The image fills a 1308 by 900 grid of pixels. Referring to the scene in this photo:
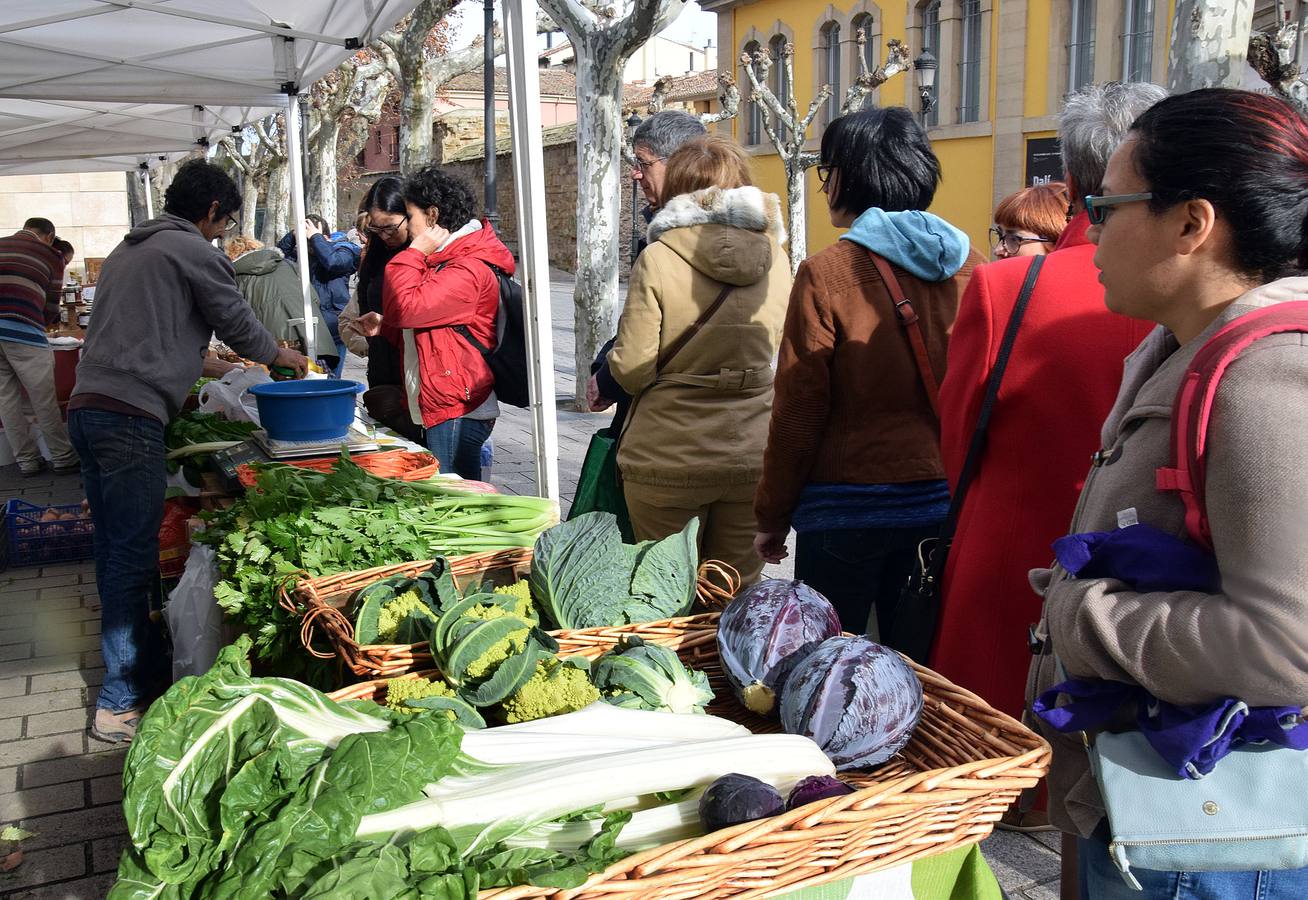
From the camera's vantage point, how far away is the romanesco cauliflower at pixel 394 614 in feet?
6.77

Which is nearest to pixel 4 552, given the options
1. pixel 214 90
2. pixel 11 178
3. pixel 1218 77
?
pixel 214 90

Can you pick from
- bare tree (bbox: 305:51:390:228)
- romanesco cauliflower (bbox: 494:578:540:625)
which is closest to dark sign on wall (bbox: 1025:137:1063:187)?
bare tree (bbox: 305:51:390:228)

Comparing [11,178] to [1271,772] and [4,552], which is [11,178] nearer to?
[4,552]

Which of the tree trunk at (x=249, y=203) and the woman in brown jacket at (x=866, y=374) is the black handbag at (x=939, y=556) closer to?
the woman in brown jacket at (x=866, y=374)

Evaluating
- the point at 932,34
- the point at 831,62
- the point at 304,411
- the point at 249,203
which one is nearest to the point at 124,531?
the point at 304,411

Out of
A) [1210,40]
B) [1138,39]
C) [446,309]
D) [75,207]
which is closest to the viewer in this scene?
[446,309]

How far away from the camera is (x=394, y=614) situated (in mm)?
2088

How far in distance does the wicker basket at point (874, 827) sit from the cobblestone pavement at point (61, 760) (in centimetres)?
152

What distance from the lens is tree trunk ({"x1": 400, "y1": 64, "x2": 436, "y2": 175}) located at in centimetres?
1730

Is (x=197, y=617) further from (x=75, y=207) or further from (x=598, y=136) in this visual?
(x=75, y=207)

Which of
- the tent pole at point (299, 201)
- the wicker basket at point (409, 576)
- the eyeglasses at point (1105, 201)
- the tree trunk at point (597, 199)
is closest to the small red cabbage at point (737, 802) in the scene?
the wicker basket at point (409, 576)

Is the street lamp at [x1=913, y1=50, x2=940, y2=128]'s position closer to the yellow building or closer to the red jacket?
the yellow building

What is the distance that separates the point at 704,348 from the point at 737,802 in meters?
2.09

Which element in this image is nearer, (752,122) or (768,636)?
(768,636)
